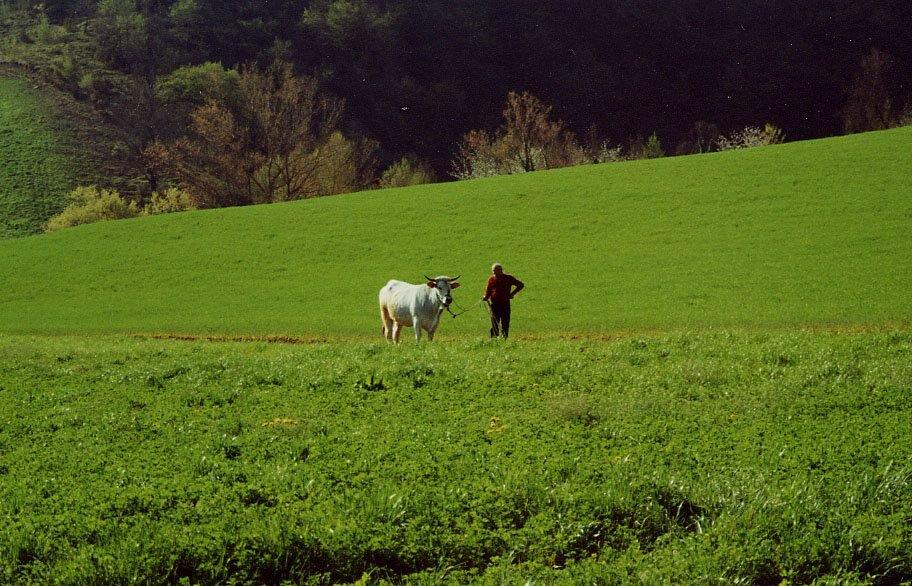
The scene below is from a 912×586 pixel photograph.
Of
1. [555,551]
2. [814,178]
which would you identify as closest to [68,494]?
[555,551]

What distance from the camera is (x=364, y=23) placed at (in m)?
128

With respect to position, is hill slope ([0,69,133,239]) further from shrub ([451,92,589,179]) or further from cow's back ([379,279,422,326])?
cow's back ([379,279,422,326])

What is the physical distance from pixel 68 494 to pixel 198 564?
2.55 m

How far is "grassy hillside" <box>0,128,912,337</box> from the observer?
34312mm

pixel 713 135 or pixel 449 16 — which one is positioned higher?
pixel 449 16

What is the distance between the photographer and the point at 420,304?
2631 cm

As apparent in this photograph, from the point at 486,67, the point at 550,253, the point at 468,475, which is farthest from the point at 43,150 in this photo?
the point at 468,475

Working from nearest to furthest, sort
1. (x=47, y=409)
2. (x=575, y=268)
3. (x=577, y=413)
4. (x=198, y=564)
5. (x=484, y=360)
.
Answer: (x=198, y=564)
(x=577, y=413)
(x=47, y=409)
(x=484, y=360)
(x=575, y=268)

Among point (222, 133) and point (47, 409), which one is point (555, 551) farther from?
point (222, 133)

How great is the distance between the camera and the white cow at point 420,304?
25.5 meters

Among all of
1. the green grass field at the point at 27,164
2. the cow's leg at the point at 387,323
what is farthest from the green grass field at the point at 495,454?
the green grass field at the point at 27,164

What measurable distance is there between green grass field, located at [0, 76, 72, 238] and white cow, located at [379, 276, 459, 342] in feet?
193

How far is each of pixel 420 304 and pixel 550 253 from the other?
18.3m

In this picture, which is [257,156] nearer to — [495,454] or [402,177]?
[402,177]
